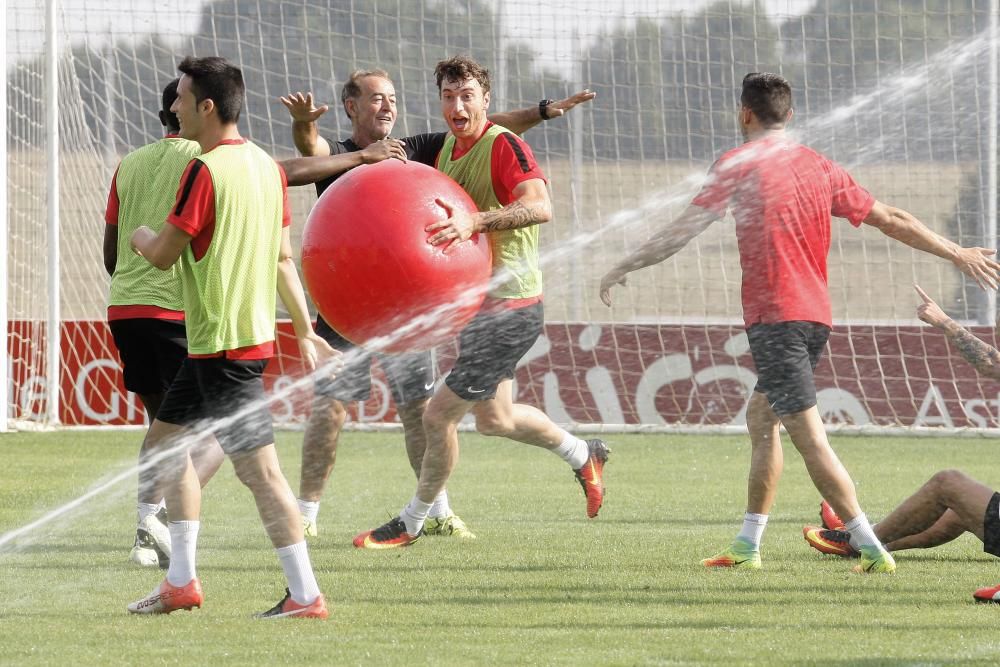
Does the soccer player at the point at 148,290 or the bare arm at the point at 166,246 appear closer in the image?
the bare arm at the point at 166,246

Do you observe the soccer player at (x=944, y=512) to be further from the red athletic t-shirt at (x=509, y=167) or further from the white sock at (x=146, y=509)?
the white sock at (x=146, y=509)

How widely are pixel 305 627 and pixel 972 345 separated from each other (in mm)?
2651

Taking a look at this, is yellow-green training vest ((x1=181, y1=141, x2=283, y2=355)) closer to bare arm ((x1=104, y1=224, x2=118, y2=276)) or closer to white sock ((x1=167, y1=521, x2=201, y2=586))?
white sock ((x1=167, y1=521, x2=201, y2=586))

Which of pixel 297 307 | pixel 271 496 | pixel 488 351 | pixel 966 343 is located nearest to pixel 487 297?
pixel 488 351

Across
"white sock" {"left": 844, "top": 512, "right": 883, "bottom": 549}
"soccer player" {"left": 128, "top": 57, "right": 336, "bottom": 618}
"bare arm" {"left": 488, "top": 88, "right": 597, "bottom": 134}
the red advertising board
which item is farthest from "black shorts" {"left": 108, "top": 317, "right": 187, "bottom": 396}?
the red advertising board

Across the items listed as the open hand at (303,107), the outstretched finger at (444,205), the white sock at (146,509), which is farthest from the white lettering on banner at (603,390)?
the outstretched finger at (444,205)

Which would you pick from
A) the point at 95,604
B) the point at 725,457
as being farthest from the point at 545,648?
the point at 725,457

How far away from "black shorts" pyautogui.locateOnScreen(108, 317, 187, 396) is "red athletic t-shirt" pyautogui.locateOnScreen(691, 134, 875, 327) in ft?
7.11

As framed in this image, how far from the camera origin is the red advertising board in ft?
43.1

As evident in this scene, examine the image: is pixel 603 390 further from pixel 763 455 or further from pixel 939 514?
pixel 939 514

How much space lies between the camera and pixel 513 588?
564 centimetres

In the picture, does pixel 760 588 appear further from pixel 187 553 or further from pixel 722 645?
pixel 187 553

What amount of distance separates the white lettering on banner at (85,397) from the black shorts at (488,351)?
7471mm

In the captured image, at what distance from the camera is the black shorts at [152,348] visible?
6094 mm
